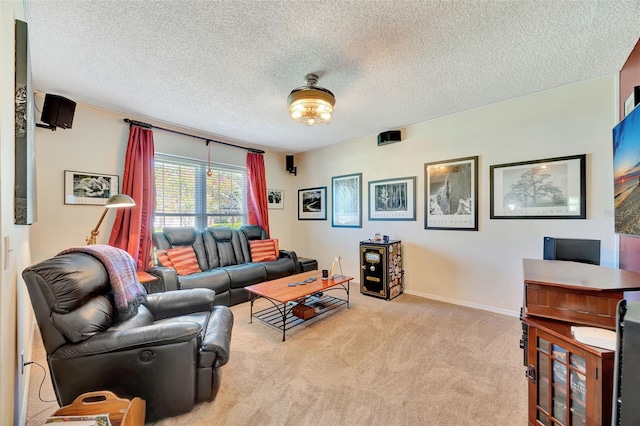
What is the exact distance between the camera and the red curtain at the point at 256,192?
4773 mm

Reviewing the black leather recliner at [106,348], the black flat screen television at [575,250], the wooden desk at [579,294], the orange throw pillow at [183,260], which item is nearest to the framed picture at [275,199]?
the orange throw pillow at [183,260]

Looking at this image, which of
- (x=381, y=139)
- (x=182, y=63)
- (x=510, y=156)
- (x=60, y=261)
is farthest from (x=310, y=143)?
(x=60, y=261)

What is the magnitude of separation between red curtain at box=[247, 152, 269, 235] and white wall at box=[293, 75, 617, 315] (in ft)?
5.23

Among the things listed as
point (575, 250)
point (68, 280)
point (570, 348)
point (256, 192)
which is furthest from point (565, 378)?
point (256, 192)

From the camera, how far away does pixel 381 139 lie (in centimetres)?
408

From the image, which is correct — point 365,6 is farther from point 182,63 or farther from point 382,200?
point 382,200

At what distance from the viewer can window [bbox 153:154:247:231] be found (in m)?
3.87

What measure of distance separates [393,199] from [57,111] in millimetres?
4144

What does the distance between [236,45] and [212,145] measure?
2.62m

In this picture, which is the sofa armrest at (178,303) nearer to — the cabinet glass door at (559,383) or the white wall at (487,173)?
the cabinet glass door at (559,383)

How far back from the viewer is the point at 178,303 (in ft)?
7.09

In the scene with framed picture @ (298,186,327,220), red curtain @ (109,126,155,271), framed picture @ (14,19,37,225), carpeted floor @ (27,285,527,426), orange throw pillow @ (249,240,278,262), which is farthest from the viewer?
framed picture @ (298,186,327,220)


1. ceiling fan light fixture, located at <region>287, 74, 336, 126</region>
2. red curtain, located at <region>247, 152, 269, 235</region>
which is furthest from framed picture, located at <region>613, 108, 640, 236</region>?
red curtain, located at <region>247, 152, 269, 235</region>

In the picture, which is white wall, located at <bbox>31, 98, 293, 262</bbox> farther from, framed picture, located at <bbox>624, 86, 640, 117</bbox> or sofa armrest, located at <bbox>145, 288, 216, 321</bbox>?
framed picture, located at <bbox>624, 86, 640, 117</bbox>
